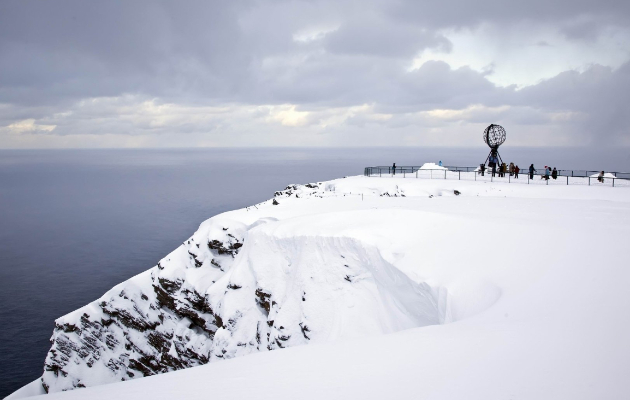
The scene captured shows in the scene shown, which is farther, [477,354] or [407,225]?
[407,225]

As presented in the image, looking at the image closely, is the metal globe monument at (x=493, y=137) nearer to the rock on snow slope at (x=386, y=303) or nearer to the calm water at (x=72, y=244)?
the rock on snow slope at (x=386, y=303)

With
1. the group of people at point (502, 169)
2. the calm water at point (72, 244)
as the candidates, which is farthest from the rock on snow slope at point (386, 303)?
the calm water at point (72, 244)

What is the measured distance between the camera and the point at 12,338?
103 ft

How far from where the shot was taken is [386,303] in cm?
1666

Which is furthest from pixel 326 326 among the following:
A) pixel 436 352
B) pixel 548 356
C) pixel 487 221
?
pixel 548 356

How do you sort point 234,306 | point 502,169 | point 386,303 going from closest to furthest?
point 386,303
point 234,306
point 502,169

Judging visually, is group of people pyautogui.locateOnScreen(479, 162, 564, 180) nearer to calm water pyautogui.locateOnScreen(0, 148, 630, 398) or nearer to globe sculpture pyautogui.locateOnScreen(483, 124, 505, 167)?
globe sculpture pyautogui.locateOnScreen(483, 124, 505, 167)

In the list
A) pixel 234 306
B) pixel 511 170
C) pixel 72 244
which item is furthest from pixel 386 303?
pixel 72 244

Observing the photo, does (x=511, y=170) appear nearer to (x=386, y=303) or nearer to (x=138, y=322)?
(x=386, y=303)

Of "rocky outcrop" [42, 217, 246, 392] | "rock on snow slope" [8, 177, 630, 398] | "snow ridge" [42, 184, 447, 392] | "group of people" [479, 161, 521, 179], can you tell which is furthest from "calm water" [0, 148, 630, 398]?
"group of people" [479, 161, 521, 179]

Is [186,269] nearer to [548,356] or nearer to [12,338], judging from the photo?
[12,338]

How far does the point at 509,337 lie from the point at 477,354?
3.73 ft

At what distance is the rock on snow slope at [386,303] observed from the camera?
7707mm

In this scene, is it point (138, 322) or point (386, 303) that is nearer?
point (386, 303)
